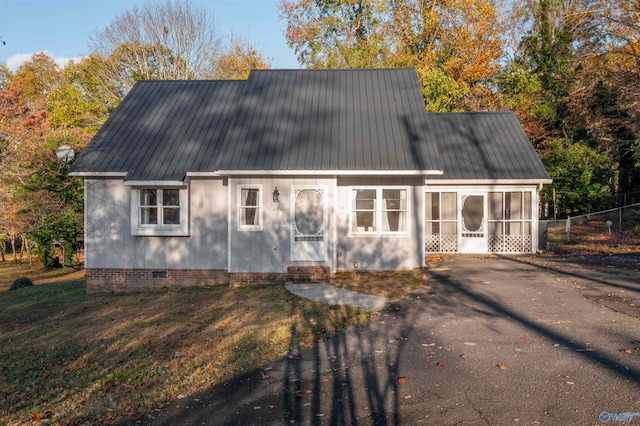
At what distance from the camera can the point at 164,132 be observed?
16.7 m

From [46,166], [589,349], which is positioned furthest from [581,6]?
[46,166]

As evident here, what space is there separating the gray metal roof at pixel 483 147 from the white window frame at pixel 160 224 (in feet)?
26.5

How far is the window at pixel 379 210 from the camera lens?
15242 millimetres

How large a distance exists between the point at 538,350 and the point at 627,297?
4.59 metres

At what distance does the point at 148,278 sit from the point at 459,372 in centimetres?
1078

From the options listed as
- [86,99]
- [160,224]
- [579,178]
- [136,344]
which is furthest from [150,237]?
[86,99]

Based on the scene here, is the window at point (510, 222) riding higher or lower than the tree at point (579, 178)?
lower

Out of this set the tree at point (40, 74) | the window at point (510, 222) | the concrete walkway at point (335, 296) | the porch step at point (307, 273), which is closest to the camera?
the concrete walkway at point (335, 296)

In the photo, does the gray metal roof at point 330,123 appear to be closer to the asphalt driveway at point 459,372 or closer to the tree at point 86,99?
the asphalt driveway at point 459,372

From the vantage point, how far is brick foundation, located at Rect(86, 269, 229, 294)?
1524 cm

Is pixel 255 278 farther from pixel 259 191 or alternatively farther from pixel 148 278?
pixel 148 278

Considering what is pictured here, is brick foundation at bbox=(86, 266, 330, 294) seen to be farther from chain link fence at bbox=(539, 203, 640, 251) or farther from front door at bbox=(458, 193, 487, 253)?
chain link fence at bbox=(539, 203, 640, 251)

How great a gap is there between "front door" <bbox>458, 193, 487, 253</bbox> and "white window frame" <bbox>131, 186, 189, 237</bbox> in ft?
31.1

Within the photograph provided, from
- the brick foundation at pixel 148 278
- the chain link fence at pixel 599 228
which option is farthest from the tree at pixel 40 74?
the chain link fence at pixel 599 228
